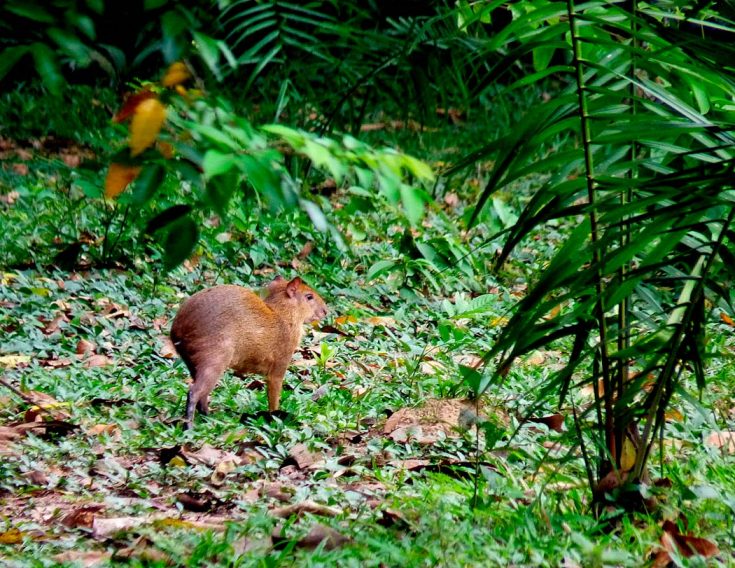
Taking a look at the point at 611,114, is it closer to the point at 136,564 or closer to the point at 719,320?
the point at 136,564

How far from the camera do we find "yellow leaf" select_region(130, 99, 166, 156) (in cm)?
157

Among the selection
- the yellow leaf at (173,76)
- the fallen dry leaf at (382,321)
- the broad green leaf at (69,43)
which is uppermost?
the yellow leaf at (173,76)

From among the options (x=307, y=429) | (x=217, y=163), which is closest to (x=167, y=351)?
(x=307, y=429)

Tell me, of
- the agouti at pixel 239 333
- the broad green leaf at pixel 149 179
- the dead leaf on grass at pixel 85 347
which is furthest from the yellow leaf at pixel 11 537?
the dead leaf on grass at pixel 85 347

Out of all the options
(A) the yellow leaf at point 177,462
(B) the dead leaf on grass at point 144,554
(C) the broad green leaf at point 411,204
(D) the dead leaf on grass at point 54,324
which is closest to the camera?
(C) the broad green leaf at point 411,204

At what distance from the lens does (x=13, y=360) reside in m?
4.71

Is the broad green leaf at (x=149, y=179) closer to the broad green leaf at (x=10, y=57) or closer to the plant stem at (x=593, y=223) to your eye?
the broad green leaf at (x=10, y=57)

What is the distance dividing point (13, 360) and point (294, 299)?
1386 millimetres

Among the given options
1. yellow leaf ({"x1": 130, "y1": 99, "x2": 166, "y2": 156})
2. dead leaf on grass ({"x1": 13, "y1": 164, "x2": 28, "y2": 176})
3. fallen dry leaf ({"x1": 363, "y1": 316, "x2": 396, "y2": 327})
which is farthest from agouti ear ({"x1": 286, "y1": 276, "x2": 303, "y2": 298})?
dead leaf on grass ({"x1": 13, "y1": 164, "x2": 28, "y2": 176})

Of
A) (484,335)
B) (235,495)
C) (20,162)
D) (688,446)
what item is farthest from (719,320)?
(20,162)

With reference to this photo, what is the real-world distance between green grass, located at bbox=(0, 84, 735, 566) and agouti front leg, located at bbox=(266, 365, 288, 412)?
0.18 ft

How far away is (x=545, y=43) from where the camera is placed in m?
2.87

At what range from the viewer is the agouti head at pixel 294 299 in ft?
16.3

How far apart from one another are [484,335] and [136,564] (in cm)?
330
